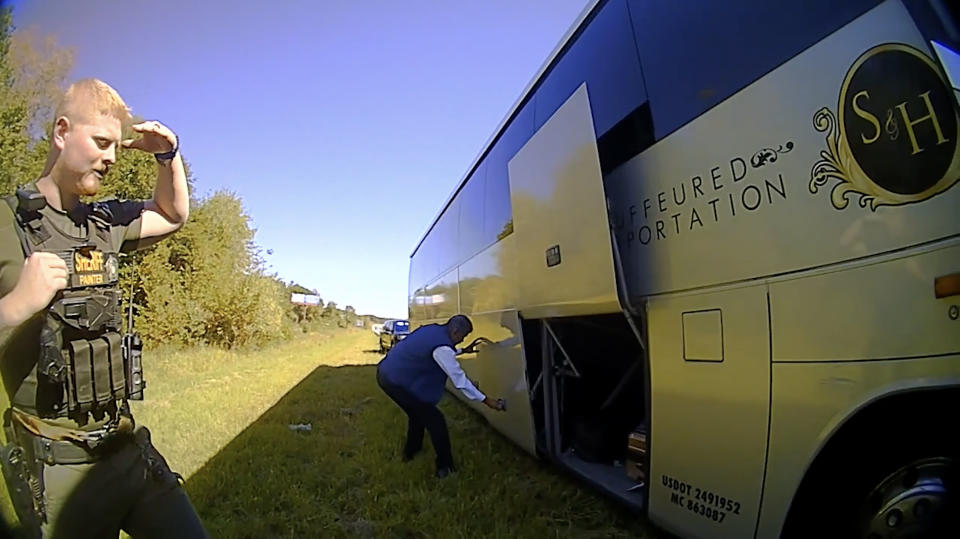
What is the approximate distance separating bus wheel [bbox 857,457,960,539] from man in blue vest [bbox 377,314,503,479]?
11.4ft

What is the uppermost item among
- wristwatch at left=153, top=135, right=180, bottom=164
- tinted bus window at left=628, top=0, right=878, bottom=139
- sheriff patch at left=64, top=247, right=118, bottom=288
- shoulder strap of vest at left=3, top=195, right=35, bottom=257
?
tinted bus window at left=628, top=0, right=878, bottom=139

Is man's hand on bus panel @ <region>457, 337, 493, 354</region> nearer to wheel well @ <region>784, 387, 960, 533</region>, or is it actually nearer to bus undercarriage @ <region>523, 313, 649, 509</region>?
bus undercarriage @ <region>523, 313, 649, 509</region>

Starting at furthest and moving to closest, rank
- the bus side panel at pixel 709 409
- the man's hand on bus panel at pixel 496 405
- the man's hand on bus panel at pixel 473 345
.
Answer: the man's hand on bus panel at pixel 473 345, the man's hand on bus panel at pixel 496 405, the bus side panel at pixel 709 409

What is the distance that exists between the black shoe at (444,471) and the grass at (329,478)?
8 cm

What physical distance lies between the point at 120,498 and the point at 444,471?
3.36m

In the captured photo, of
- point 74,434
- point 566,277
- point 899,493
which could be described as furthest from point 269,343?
point 899,493

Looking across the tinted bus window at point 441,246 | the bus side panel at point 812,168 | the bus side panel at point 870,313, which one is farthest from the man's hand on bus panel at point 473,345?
the bus side panel at point 870,313

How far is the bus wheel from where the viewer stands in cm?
136

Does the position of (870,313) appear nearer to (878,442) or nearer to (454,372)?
(878,442)

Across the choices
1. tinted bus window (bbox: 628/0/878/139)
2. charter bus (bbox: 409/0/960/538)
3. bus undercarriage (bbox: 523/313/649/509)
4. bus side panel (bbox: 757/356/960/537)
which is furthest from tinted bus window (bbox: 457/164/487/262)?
bus side panel (bbox: 757/356/960/537)

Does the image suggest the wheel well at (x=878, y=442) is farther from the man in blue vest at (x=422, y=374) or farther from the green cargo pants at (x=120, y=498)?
the man in blue vest at (x=422, y=374)

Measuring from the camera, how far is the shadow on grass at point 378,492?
346cm

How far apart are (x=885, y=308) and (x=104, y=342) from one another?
2.21 metres

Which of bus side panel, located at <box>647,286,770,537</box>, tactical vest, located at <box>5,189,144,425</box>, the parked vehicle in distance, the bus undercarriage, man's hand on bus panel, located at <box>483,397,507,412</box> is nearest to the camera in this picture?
tactical vest, located at <box>5,189,144,425</box>
